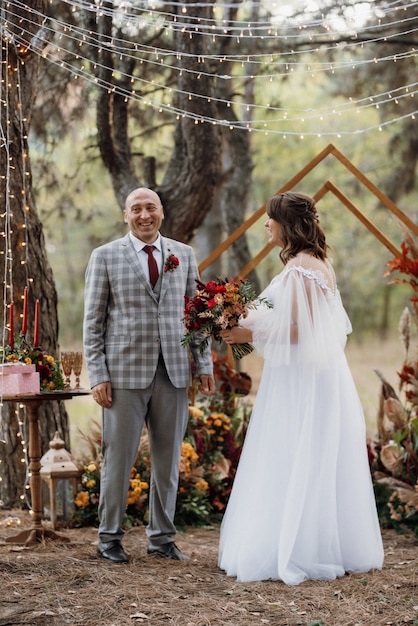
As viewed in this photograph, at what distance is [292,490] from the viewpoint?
4.16 metres

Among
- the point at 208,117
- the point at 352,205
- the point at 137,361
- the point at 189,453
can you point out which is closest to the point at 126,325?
the point at 137,361

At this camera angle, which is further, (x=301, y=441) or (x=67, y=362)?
(x=67, y=362)

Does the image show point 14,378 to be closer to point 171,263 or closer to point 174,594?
point 171,263

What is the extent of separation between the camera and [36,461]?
482 centimetres

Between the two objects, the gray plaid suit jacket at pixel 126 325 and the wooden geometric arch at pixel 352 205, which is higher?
the wooden geometric arch at pixel 352 205

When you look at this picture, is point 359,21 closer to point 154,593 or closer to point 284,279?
point 284,279

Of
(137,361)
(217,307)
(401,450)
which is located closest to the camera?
(217,307)

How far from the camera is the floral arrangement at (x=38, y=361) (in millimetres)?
4699

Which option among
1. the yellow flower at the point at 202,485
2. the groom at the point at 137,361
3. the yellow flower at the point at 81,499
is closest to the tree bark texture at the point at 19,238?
the yellow flower at the point at 81,499

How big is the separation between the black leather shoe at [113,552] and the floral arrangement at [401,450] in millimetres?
1809

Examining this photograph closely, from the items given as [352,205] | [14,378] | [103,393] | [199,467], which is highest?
[352,205]

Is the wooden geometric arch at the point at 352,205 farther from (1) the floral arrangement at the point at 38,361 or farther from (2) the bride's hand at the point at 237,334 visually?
(2) the bride's hand at the point at 237,334

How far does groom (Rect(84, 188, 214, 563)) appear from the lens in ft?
14.5

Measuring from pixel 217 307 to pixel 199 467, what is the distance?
1857 mm
